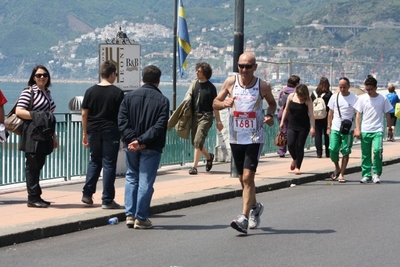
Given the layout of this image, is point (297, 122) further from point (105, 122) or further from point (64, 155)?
point (105, 122)

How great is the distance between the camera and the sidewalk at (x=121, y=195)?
10.8 metres

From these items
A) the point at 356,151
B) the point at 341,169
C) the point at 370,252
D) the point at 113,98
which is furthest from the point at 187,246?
the point at 356,151

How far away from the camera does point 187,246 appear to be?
1008 cm

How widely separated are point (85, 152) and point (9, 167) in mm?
1923

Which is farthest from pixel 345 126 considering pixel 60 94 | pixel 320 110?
pixel 60 94

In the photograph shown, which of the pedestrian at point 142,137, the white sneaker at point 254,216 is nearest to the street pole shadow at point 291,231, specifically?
the white sneaker at point 254,216

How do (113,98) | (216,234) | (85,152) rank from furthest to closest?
(85,152), (113,98), (216,234)

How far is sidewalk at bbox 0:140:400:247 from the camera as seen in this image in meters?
10.8

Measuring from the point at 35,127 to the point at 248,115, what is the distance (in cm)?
283

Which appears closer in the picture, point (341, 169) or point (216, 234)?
point (216, 234)

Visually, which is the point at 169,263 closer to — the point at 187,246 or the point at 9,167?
the point at 187,246

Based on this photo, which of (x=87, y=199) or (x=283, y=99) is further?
(x=283, y=99)

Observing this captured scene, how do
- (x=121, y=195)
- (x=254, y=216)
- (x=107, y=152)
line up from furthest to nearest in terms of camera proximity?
(x=121, y=195) → (x=107, y=152) → (x=254, y=216)

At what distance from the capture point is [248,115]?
11.1 meters
